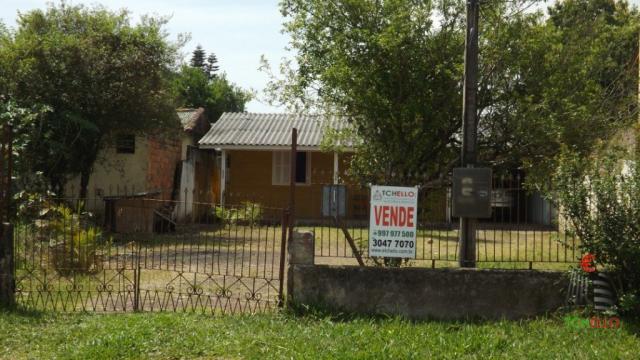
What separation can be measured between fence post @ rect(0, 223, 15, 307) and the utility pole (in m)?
5.00

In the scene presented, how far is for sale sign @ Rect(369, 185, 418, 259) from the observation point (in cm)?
686

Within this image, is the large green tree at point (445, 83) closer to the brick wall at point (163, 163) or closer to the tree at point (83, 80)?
the tree at point (83, 80)

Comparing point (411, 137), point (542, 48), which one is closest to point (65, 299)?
point (411, 137)

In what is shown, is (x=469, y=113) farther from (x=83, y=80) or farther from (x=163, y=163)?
(x=163, y=163)

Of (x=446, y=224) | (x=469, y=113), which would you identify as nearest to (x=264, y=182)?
(x=446, y=224)

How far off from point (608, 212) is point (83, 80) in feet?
37.7

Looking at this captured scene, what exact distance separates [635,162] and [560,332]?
194cm

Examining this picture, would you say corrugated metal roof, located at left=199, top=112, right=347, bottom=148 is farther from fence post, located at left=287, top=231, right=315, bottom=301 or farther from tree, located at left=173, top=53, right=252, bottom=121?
tree, located at left=173, top=53, right=252, bottom=121

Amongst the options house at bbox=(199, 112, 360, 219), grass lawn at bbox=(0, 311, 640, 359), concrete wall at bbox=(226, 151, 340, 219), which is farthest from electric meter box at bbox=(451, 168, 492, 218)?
concrete wall at bbox=(226, 151, 340, 219)

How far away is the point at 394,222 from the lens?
6895mm

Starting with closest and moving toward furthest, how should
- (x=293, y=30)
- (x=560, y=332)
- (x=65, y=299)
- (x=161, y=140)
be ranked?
(x=560, y=332)
(x=65, y=299)
(x=293, y=30)
(x=161, y=140)

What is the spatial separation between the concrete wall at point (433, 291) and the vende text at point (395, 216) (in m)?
0.51

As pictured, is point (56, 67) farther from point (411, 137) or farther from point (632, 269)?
point (632, 269)

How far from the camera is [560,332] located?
614cm
